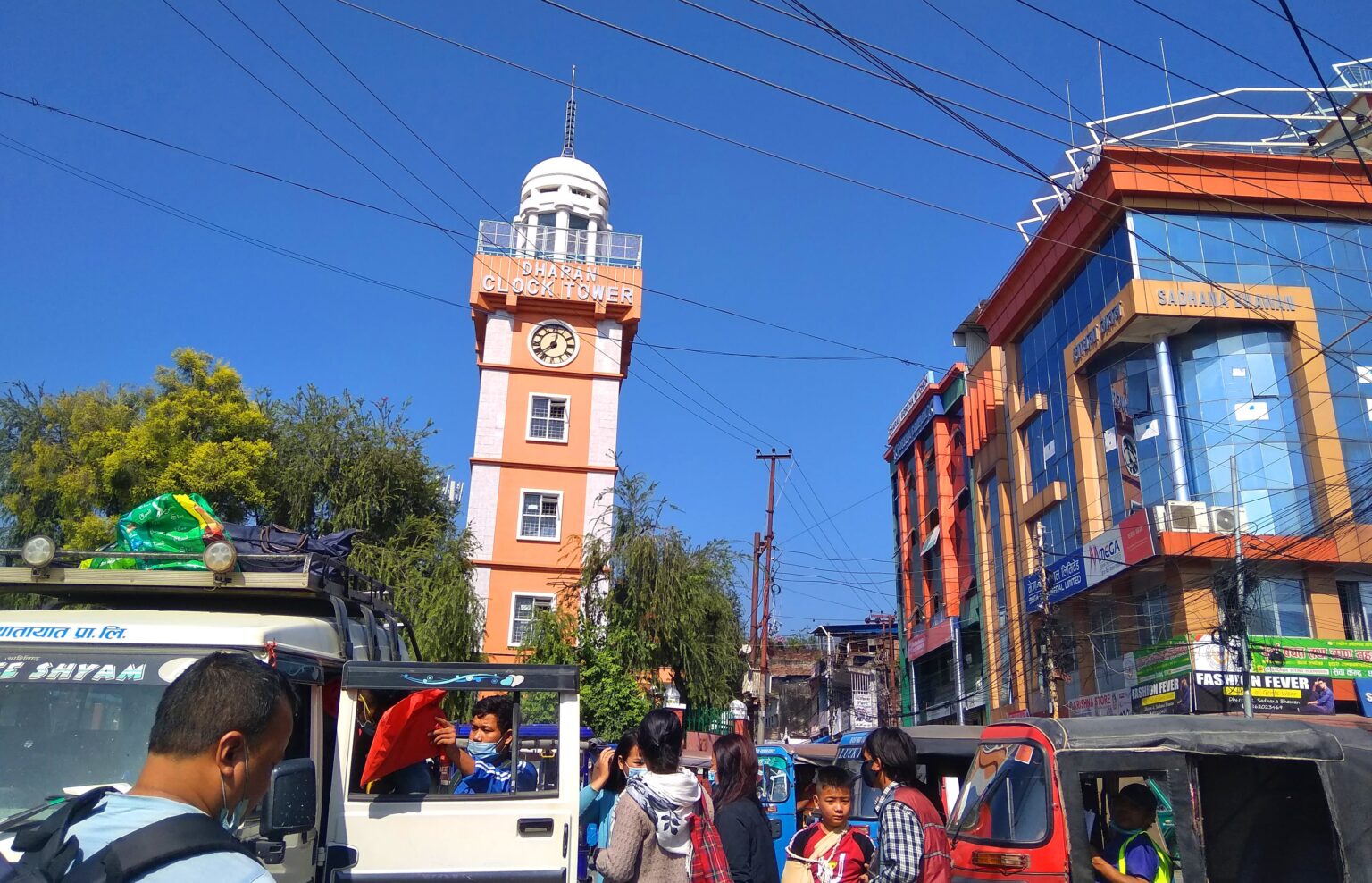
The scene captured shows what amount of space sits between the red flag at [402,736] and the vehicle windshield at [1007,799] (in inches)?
164

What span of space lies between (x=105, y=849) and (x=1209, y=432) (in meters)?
33.1

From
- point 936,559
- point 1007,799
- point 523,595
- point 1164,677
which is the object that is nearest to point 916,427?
point 936,559

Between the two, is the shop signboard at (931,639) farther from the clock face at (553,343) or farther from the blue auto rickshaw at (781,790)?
the blue auto rickshaw at (781,790)

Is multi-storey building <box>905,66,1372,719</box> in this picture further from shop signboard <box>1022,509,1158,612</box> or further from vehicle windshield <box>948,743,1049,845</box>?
vehicle windshield <box>948,743,1049,845</box>

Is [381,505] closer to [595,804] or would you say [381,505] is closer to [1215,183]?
[595,804]

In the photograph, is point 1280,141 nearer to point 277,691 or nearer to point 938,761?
point 938,761

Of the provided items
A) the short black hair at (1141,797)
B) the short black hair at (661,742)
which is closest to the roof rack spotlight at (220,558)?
the short black hair at (661,742)

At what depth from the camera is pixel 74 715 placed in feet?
16.3

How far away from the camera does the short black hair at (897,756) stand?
5.27 meters

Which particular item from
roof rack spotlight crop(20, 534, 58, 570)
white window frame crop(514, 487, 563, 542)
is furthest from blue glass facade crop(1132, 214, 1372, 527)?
roof rack spotlight crop(20, 534, 58, 570)

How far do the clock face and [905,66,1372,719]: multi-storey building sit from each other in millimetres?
13848

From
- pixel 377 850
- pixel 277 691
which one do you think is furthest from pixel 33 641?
pixel 277 691

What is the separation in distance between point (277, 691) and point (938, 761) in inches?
681

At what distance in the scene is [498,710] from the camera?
709 centimetres
